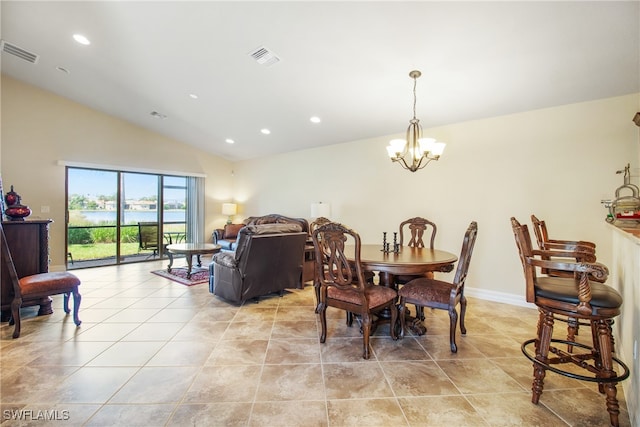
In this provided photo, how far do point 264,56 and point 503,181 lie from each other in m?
3.52

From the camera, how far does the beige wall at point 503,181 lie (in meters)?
3.22

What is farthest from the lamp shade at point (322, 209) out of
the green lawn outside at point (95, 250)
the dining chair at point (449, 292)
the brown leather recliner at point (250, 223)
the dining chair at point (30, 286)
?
the green lawn outside at point (95, 250)

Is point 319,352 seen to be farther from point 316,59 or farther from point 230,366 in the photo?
point 316,59

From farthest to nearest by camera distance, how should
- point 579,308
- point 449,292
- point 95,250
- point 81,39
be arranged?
point 95,250, point 81,39, point 449,292, point 579,308

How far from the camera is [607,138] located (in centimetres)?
319

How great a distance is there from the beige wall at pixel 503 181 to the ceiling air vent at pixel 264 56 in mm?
2425

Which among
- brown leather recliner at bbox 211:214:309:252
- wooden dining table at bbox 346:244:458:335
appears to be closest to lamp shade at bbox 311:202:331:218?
brown leather recliner at bbox 211:214:309:252

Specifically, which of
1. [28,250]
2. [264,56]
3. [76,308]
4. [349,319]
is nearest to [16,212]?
[28,250]

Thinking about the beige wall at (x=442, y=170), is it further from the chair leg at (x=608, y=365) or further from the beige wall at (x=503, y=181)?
the chair leg at (x=608, y=365)

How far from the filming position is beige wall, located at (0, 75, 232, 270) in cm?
495

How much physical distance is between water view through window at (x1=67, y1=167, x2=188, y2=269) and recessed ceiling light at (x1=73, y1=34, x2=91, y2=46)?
315cm

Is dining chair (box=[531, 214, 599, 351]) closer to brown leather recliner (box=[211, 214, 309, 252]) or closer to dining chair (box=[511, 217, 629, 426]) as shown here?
dining chair (box=[511, 217, 629, 426])

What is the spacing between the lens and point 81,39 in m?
3.53

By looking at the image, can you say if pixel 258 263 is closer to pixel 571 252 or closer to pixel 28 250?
pixel 28 250
